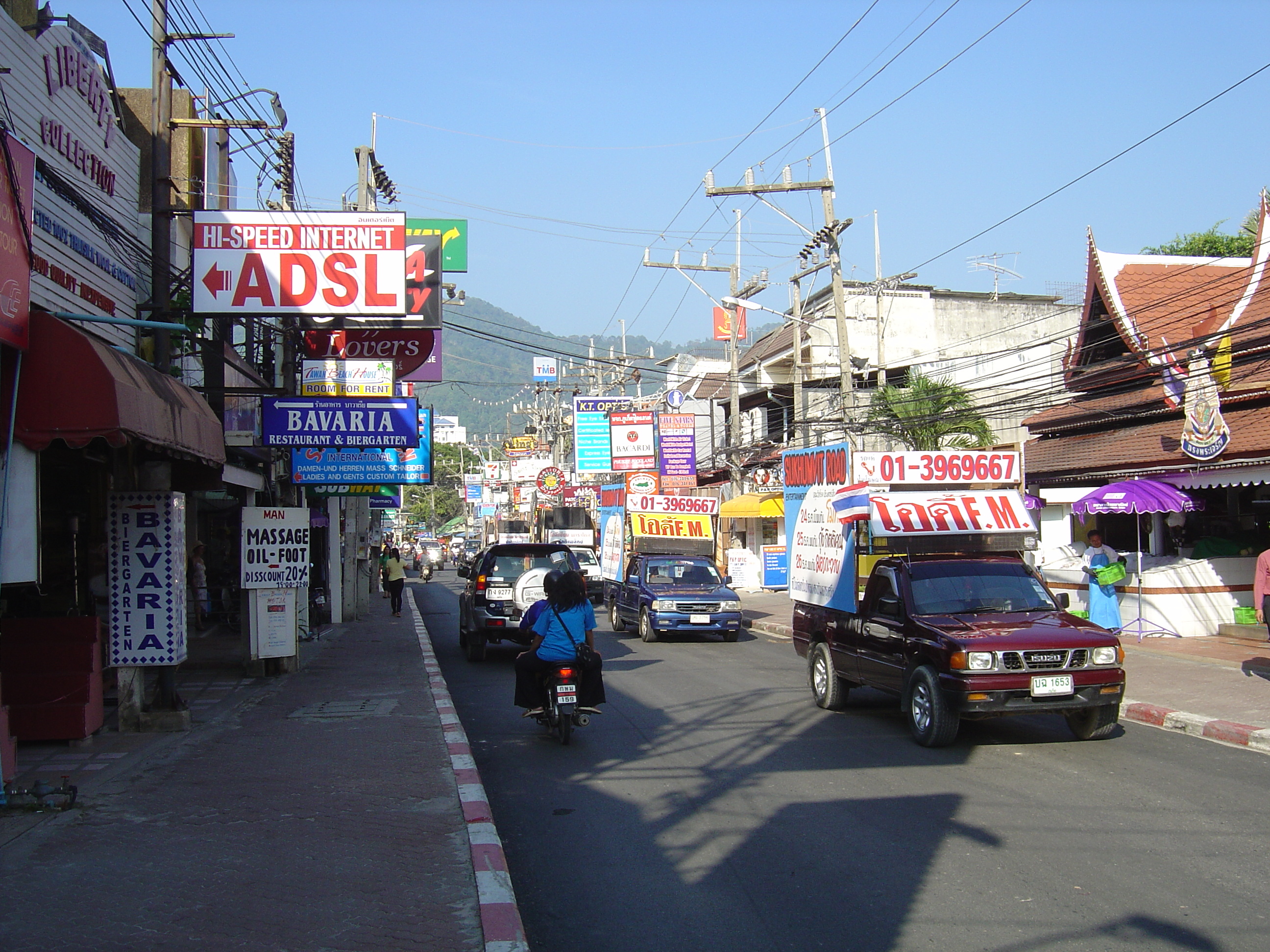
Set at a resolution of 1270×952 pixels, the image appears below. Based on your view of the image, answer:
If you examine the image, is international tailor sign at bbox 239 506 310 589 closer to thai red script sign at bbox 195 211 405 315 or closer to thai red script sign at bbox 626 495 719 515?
thai red script sign at bbox 195 211 405 315

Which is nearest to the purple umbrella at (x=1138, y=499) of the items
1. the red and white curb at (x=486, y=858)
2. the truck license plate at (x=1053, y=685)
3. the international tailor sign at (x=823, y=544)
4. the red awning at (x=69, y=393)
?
the international tailor sign at (x=823, y=544)

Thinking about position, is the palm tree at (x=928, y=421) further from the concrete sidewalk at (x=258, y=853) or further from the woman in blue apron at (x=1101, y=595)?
the concrete sidewalk at (x=258, y=853)

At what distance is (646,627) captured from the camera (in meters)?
21.4

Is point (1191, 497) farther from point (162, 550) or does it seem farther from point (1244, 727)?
point (162, 550)

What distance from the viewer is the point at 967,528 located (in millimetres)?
11445

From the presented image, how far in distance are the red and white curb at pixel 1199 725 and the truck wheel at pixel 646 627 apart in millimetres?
10623

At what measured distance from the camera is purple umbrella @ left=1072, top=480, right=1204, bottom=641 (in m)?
16.8

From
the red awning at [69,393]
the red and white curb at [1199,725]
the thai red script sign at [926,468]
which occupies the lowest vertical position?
the red and white curb at [1199,725]

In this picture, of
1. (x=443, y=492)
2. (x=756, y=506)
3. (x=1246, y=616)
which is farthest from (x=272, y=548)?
(x=443, y=492)

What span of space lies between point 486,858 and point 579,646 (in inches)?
170

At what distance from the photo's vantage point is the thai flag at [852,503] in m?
11.6

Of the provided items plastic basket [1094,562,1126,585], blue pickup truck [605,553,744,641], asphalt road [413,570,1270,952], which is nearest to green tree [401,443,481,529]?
blue pickup truck [605,553,744,641]

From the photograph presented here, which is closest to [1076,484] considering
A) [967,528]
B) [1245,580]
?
[1245,580]

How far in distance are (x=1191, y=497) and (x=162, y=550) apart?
18.1 meters
